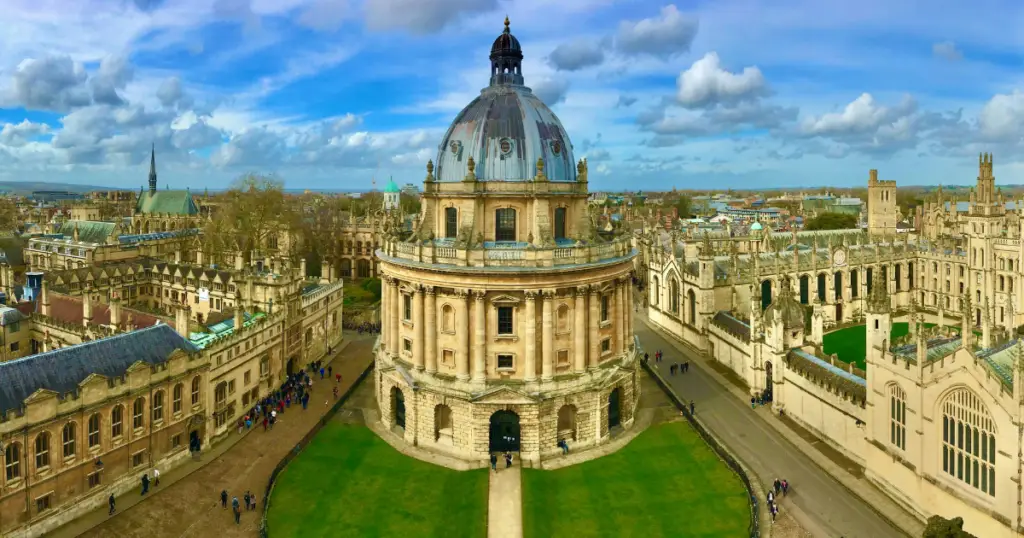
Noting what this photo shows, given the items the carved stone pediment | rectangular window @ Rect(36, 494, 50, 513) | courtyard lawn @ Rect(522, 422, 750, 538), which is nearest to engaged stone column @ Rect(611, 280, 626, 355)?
courtyard lawn @ Rect(522, 422, 750, 538)

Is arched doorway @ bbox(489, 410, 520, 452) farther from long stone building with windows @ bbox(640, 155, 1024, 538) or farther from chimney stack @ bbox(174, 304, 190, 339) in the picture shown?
chimney stack @ bbox(174, 304, 190, 339)

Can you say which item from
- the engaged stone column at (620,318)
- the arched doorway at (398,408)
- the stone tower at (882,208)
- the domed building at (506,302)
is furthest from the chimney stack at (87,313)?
the stone tower at (882,208)

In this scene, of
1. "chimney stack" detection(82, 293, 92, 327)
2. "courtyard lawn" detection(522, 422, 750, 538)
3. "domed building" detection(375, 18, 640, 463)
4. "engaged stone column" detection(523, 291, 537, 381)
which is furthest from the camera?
"chimney stack" detection(82, 293, 92, 327)

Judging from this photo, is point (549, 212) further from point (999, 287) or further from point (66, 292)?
point (999, 287)

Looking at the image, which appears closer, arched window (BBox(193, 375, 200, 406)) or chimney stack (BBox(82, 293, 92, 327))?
arched window (BBox(193, 375, 200, 406))

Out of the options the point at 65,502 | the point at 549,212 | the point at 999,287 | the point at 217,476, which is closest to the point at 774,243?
the point at 999,287

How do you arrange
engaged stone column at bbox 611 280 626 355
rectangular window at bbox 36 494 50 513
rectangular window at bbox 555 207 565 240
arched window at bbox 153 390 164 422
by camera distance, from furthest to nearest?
engaged stone column at bbox 611 280 626 355, rectangular window at bbox 555 207 565 240, arched window at bbox 153 390 164 422, rectangular window at bbox 36 494 50 513

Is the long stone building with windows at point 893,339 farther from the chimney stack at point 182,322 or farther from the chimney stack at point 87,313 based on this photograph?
the chimney stack at point 87,313
